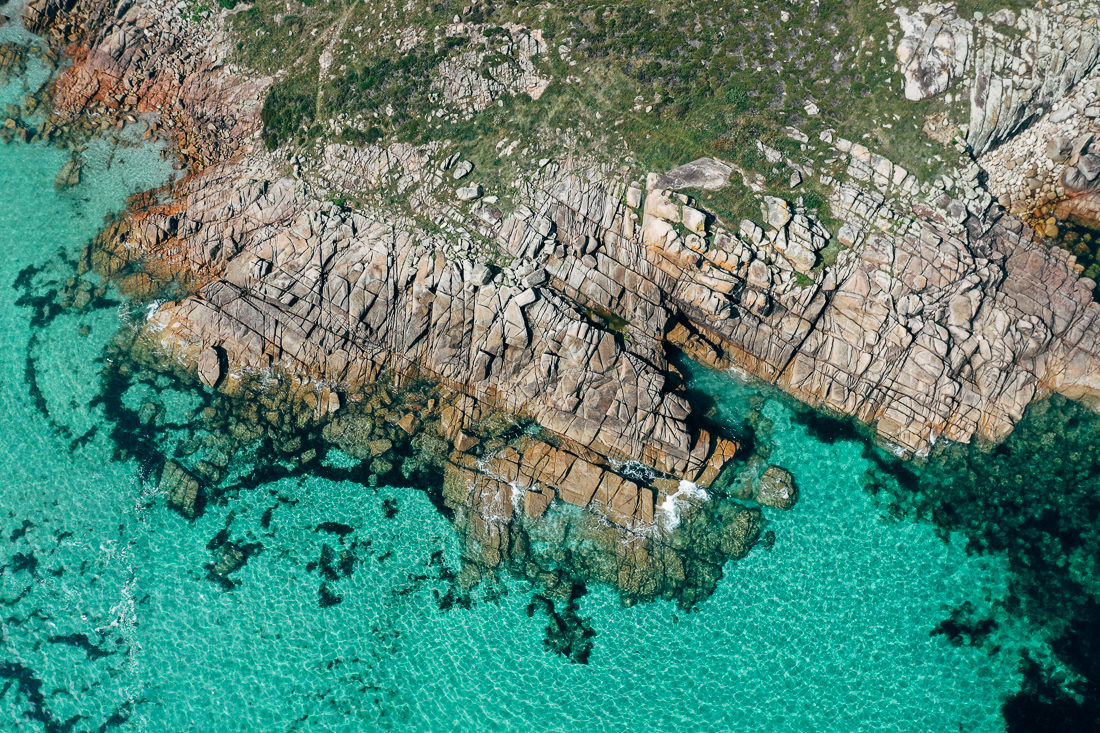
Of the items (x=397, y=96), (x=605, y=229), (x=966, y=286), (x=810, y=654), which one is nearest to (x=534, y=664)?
(x=810, y=654)

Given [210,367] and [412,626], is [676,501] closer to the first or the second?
[412,626]

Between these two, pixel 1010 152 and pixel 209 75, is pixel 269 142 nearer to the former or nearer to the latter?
pixel 209 75

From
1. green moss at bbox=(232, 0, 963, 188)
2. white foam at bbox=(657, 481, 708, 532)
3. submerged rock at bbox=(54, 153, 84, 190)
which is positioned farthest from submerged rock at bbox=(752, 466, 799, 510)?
submerged rock at bbox=(54, 153, 84, 190)

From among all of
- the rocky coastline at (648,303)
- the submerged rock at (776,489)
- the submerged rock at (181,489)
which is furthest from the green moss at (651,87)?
the submerged rock at (181,489)

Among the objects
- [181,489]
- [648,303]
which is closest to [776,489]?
[648,303]

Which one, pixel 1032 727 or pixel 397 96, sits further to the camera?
pixel 397 96
